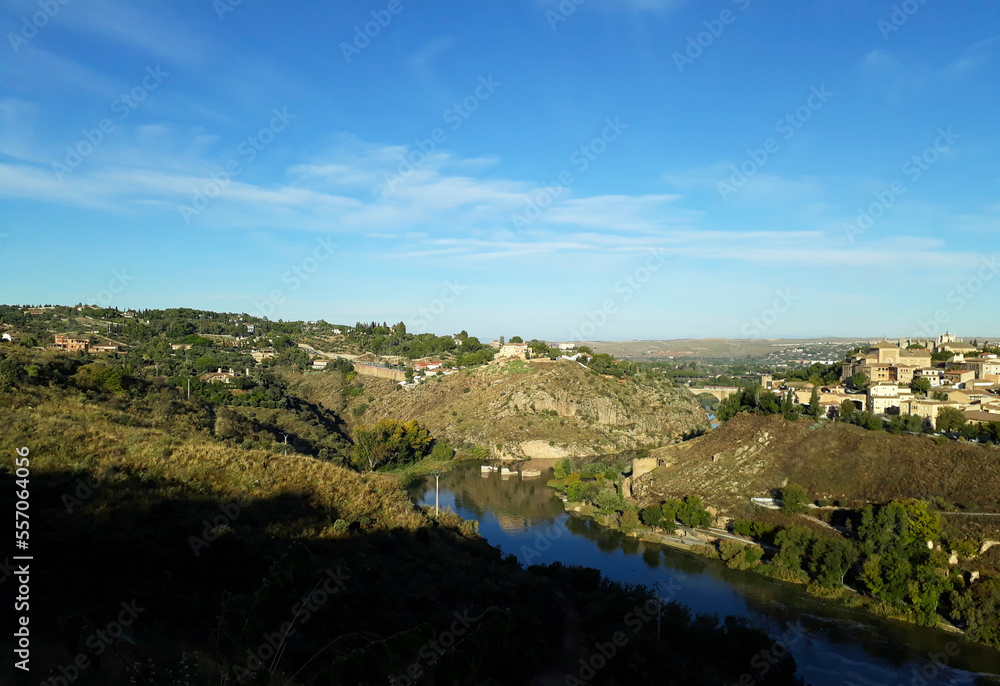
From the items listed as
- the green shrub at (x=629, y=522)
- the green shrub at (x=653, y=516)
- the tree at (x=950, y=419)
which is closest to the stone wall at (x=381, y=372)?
the green shrub at (x=629, y=522)

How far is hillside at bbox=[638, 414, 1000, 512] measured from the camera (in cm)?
2536

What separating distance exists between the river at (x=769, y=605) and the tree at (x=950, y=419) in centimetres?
1846

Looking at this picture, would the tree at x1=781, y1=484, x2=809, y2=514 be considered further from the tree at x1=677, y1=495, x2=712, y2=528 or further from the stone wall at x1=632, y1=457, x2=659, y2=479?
the stone wall at x1=632, y1=457, x2=659, y2=479

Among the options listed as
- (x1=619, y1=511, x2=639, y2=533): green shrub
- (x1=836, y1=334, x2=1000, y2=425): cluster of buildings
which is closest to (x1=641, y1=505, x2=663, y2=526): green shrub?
(x1=619, y1=511, x2=639, y2=533): green shrub

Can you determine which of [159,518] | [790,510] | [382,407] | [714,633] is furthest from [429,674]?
[382,407]

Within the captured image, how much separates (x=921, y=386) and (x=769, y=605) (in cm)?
2880

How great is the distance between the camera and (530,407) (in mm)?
53719

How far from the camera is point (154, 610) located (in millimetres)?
10102

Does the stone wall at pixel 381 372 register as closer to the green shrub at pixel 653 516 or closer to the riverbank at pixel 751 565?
the riverbank at pixel 751 565

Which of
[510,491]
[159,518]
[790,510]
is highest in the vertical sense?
[159,518]

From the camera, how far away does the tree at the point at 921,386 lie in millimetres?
40031

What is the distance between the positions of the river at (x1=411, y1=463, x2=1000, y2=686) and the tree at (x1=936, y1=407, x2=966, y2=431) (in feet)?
60.6

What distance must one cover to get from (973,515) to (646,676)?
18.9m

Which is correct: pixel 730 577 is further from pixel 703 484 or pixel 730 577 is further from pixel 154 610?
pixel 154 610
